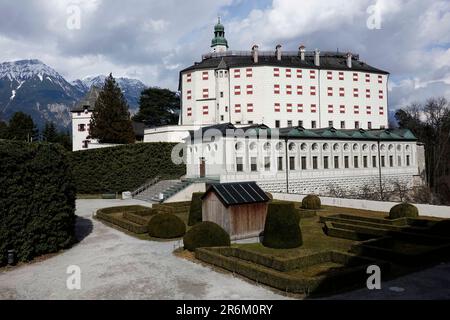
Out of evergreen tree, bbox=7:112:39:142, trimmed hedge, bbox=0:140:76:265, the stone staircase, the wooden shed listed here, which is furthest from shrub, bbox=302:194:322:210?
evergreen tree, bbox=7:112:39:142

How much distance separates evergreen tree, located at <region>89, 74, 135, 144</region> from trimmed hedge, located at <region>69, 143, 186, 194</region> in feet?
23.6

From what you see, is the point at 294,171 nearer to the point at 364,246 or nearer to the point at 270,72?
the point at 270,72

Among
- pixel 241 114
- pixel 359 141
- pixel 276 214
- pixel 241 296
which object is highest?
pixel 241 114

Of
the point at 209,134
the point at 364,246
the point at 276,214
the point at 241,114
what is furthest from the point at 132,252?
the point at 241,114

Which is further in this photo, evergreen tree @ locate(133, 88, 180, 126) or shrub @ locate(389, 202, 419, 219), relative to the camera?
evergreen tree @ locate(133, 88, 180, 126)

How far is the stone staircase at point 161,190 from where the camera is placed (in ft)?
120

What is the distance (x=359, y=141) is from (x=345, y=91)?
17026 mm

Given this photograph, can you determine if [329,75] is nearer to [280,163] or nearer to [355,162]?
[355,162]

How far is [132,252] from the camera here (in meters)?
19.0

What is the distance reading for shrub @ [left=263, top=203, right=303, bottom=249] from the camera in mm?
19000

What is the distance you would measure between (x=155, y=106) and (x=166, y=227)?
63701mm

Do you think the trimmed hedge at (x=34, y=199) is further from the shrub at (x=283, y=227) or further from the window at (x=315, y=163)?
the window at (x=315, y=163)

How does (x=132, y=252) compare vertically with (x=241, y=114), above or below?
below

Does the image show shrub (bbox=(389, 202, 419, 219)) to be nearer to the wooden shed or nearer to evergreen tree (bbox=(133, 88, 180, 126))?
the wooden shed
